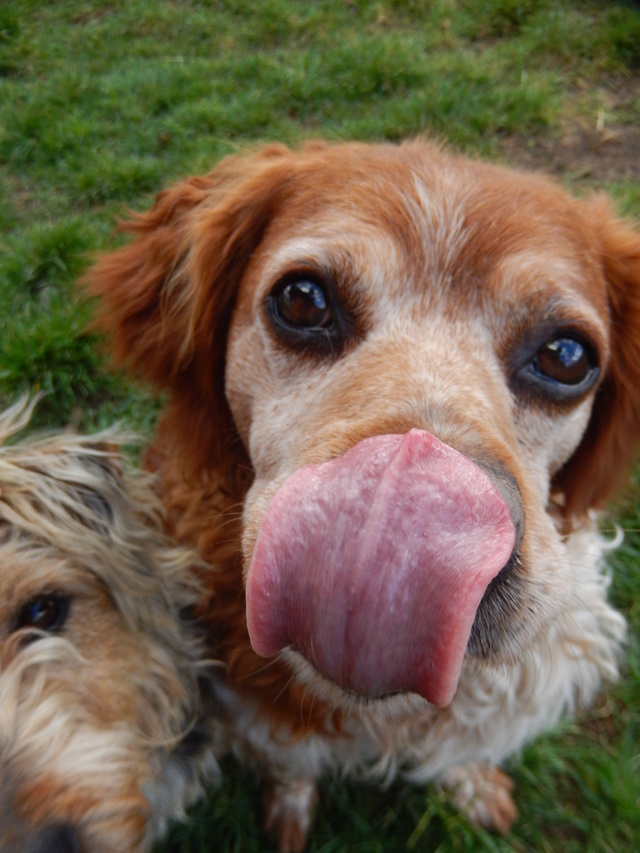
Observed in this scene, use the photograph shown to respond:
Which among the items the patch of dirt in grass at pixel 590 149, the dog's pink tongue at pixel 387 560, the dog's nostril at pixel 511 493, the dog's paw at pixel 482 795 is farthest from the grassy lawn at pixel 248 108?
the dog's pink tongue at pixel 387 560

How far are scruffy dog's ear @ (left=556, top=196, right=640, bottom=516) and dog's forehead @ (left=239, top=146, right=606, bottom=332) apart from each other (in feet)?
0.61

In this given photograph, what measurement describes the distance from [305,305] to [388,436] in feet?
2.44

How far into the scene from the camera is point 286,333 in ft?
6.77

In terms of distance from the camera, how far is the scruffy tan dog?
→ 5.50 ft

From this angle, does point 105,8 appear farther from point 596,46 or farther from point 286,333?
point 286,333

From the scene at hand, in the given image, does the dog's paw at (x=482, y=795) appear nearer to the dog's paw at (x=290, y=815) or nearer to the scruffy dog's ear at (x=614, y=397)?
the dog's paw at (x=290, y=815)

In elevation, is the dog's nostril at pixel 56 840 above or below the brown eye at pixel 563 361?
below

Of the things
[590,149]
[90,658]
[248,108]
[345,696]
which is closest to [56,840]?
[90,658]

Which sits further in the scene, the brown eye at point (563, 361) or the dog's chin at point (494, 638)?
the brown eye at point (563, 361)

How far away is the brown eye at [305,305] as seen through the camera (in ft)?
6.60

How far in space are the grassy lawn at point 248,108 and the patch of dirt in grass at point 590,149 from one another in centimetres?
1

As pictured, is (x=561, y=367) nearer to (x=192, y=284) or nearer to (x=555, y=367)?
(x=555, y=367)

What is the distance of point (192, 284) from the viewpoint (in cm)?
242

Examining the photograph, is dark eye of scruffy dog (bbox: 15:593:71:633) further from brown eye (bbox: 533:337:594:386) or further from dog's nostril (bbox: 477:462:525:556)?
brown eye (bbox: 533:337:594:386)
